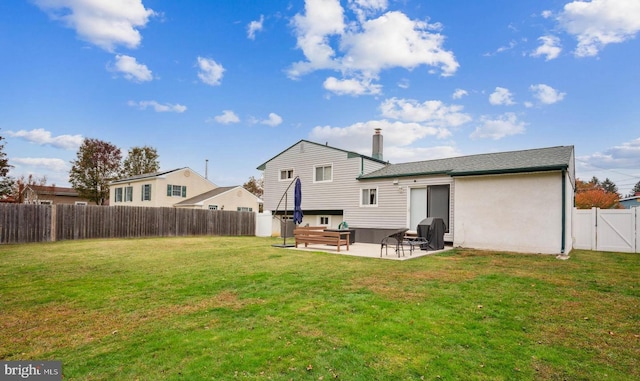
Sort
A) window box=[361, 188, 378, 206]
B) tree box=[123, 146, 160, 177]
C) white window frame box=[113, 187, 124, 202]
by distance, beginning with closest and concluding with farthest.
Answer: window box=[361, 188, 378, 206] < white window frame box=[113, 187, 124, 202] < tree box=[123, 146, 160, 177]

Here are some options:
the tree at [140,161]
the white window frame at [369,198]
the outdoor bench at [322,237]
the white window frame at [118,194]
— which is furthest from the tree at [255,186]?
the outdoor bench at [322,237]

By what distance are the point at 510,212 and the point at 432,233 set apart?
2.90 metres

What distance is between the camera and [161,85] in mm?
18594

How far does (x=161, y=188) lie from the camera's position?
28.4 metres

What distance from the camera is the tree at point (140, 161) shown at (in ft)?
139

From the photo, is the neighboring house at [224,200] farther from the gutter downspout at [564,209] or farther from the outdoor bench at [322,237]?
the gutter downspout at [564,209]

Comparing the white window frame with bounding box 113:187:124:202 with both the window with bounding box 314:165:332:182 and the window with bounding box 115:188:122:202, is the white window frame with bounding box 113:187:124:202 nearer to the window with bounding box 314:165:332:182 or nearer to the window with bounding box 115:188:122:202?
the window with bounding box 115:188:122:202

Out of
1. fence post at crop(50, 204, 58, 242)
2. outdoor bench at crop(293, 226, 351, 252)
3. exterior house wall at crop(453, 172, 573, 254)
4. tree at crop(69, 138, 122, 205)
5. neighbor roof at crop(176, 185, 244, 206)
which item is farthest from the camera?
tree at crop(69, 138, 122, 205)

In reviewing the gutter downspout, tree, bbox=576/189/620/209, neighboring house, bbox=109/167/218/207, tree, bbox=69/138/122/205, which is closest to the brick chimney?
the gutter downspout

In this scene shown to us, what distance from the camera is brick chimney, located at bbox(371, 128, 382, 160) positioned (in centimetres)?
2042

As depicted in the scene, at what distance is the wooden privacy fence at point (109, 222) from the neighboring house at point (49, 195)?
28281 mm

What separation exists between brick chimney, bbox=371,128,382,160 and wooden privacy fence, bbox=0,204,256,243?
9.53 metres

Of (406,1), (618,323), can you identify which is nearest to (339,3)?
(406,1)

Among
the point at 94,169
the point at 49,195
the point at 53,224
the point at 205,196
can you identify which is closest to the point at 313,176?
the point at 53,224
